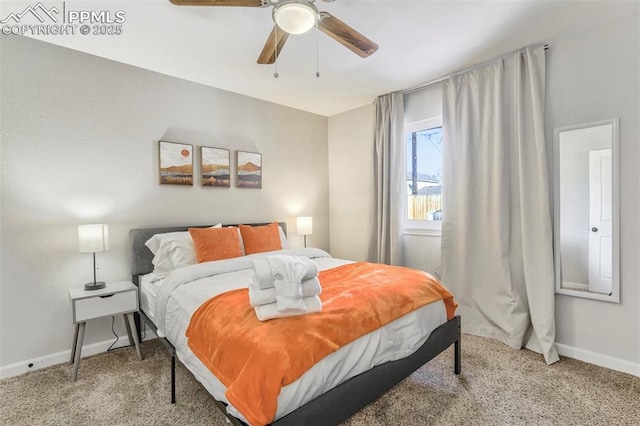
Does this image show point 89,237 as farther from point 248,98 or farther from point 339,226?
point 339,226

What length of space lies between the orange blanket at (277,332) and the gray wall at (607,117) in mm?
1437

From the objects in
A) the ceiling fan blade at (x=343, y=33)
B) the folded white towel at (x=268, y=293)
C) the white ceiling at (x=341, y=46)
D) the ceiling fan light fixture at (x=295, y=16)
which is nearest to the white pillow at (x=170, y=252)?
the folded white towel at (x=268, y=293)

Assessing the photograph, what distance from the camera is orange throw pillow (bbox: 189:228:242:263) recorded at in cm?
271

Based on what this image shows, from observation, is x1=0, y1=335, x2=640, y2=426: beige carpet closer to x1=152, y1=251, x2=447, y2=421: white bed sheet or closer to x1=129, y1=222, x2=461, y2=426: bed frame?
x1=129, y1=222, x2=461, y2=426: bed frame

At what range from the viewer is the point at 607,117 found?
2326 mm

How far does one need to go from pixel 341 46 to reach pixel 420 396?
107 inches

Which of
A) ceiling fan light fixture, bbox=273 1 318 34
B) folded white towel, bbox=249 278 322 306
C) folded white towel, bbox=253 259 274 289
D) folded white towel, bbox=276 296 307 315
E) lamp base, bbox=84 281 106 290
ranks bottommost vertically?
lamp base, bbox=84 281 106 290

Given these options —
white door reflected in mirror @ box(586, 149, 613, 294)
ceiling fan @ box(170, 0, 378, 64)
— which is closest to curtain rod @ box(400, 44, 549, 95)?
white door reflected in mirror @ box(586, 149, 613, 294)

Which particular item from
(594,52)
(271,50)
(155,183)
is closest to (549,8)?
(594,52)

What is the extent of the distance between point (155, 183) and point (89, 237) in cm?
82

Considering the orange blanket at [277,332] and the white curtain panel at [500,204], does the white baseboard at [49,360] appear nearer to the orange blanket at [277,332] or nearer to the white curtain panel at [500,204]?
the orange blanket at [277,332]

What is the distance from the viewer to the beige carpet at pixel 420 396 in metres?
1.78

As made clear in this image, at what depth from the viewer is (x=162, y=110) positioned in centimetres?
304

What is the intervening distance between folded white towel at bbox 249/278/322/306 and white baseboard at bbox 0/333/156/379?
6.76 ft
